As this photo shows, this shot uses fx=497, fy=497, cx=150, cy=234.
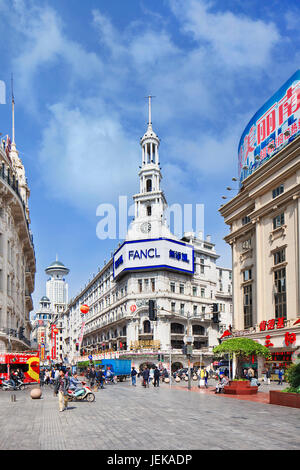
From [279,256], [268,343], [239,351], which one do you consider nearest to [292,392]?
[239,351]

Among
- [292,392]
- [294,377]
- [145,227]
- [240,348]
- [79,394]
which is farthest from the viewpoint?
[145,227]

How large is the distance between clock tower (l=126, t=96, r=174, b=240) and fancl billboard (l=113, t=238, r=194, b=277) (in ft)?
9.59

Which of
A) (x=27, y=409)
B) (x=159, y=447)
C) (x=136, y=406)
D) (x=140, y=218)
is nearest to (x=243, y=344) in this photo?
(x=136, y=406)

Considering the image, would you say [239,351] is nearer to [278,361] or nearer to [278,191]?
[278,361]

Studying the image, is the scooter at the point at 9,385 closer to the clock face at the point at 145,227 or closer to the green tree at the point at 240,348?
the green tree at the point at 240,348

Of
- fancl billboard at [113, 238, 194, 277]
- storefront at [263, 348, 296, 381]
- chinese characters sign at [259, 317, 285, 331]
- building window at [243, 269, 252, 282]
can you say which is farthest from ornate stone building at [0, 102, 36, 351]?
fancl billboard at [113, 238, 194, 277]

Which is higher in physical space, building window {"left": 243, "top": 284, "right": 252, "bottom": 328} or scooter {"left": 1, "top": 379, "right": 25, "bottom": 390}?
building window {"left": 243, "top": 284, "right": 252, "bottom": 328}

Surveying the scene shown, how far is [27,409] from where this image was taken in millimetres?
21406

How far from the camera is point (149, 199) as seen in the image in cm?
8750

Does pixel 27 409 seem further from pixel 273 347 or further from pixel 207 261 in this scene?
pixel 207 261

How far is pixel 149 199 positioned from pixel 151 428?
74.1m

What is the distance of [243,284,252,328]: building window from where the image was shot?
48041 mm

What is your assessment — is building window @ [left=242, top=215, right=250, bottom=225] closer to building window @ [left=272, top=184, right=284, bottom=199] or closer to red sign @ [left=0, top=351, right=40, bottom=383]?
building window @ [left=272, top=184, right=284, bottom=199]
